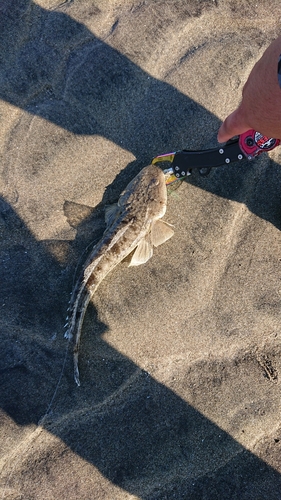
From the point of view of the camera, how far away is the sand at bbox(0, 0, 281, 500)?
419cm

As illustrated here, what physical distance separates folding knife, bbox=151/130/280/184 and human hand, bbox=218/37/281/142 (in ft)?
3.69

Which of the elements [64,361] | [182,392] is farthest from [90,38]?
[182,392]

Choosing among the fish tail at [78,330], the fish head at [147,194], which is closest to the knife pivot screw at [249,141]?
the fish head at [147,194]

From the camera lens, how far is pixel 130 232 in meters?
4.55

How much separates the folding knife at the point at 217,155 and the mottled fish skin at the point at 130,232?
0.19 meters

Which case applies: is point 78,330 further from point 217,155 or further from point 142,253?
Result: point 217,155

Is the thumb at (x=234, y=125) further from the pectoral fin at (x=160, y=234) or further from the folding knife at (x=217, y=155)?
the pectoral fin at (x=160, y=234)

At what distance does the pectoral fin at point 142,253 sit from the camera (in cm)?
450

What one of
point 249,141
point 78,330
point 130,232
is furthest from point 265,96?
point 78,330

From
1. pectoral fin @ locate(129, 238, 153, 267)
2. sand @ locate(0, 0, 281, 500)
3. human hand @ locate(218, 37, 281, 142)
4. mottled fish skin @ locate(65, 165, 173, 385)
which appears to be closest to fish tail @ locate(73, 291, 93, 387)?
mottled fish skin @ locate(65, 165, 173, 385)

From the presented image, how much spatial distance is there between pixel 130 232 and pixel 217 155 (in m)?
1.33

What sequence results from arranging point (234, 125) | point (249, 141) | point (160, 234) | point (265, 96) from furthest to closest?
1. point (160, 234)
2. point (249, 141)
3. point (234, 125)
4. point (265, 96)

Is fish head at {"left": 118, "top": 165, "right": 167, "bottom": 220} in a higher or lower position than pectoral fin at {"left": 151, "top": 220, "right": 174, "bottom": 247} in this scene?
higher

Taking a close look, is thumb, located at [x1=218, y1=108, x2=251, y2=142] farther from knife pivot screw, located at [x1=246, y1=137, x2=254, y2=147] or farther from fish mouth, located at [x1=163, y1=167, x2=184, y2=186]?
fish mouth, located at [x1=163, y1=167, x2=184, y2=186]
